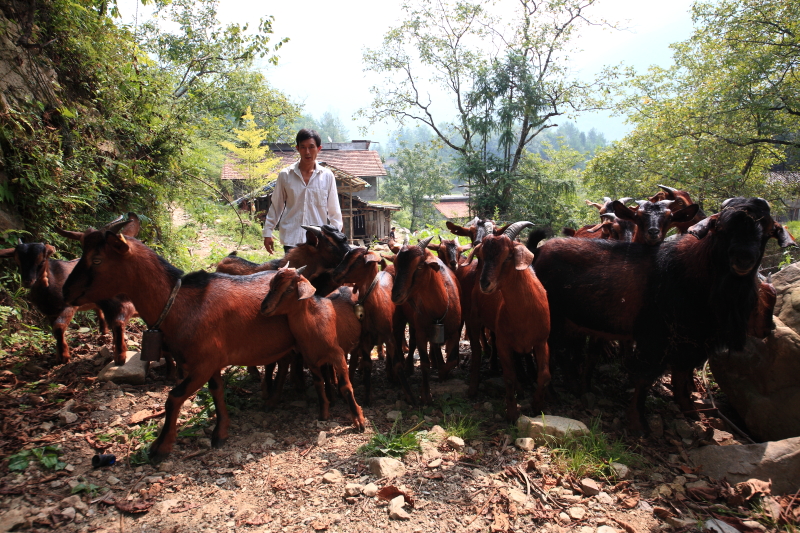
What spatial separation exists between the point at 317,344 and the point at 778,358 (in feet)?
14.3

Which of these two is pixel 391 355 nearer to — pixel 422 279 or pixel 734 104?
pixel 422 279

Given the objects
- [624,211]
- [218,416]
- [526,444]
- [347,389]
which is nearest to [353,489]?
[347,389]

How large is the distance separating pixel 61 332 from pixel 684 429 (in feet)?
21.7

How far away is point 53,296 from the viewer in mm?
4996

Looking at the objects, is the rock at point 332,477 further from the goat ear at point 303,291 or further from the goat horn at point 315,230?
the goat horn at point 315,230

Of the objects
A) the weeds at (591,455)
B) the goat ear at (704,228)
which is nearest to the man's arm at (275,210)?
the weeds at (591,455)

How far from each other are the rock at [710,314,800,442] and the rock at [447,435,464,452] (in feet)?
8.77

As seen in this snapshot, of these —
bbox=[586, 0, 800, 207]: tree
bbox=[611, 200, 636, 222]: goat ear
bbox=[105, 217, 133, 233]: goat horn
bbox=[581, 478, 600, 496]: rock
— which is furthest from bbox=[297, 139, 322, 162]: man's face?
bbox=[586, 0, 800, 207]: tree

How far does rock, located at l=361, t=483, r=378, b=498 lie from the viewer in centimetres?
348

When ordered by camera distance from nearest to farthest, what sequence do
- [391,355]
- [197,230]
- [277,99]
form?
[391,355], [197,230], [277,99]

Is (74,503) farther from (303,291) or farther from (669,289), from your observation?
(669,289)

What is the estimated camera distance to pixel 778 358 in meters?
4.37

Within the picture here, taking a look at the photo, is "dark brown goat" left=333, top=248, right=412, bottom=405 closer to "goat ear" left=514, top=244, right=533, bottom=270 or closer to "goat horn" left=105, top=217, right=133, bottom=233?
"goat ear" left=514, top=244, right=533, bottom=270

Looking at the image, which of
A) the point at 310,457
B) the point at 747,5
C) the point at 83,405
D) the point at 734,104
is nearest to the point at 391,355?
the point at 310,457
